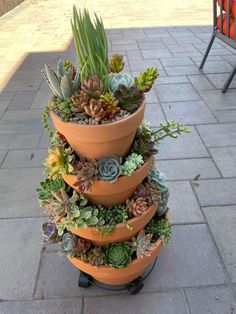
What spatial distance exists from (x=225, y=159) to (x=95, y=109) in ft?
5.35

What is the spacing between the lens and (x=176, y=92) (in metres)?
3.38

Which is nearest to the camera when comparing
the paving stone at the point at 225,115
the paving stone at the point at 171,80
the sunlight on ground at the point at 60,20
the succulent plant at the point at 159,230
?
the succulent plant at the point at 159,230

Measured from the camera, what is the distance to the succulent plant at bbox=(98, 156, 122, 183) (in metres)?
1.11

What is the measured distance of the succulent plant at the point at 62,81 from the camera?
1049 millimetres

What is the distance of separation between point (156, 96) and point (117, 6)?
5111mm

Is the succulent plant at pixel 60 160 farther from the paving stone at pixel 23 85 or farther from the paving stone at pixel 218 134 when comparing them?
the paving stone at pixel 23 85

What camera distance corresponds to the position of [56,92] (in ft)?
3.62

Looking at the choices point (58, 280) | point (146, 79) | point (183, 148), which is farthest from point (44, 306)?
point (183, 148)

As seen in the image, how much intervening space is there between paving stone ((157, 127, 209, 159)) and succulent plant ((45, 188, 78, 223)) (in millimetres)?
1325

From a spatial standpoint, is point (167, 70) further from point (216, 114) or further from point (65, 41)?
point (65, 41)

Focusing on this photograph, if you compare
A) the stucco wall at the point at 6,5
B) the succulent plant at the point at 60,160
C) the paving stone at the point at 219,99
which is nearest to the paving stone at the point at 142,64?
the paving stone at the point at 219,99

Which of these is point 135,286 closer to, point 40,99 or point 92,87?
point 92,87

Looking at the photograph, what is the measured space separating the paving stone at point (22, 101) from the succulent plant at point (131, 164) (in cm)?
237

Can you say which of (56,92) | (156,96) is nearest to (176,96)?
(156,96)
